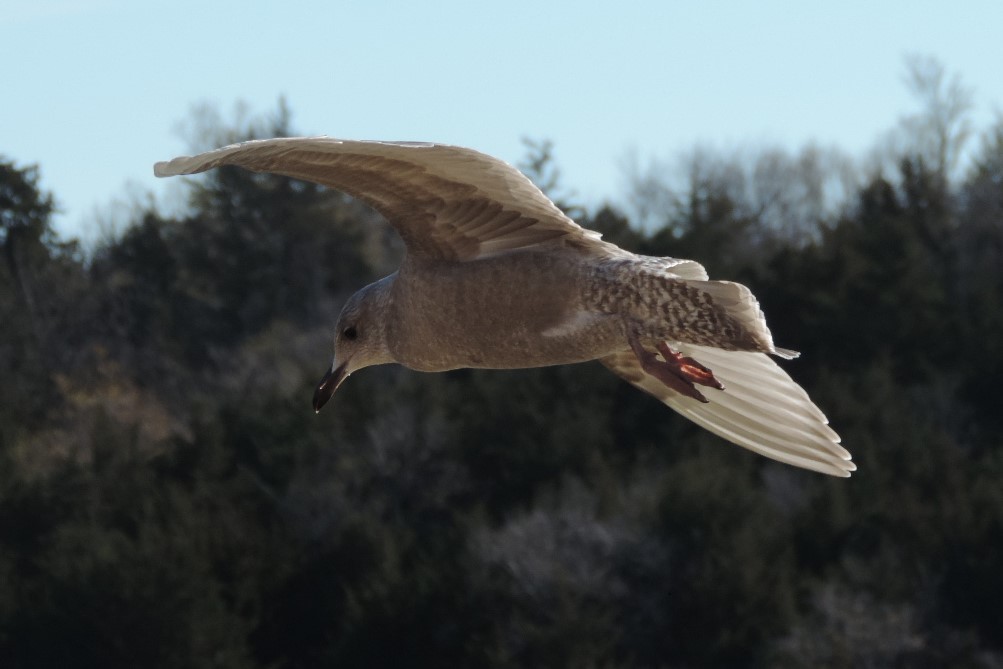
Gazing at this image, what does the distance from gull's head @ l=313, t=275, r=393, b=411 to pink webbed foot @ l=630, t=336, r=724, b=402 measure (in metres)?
→ 0.90

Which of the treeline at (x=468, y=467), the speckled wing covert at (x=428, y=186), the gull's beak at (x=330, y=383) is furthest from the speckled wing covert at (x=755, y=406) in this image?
the treeline at (x=468, y=467)

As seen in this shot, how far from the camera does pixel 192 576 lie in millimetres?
30766

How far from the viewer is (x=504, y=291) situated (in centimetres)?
561

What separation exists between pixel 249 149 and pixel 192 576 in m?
26.8

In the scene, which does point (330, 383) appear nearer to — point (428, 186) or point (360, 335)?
point (360, 335)

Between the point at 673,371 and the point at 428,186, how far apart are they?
903 mm

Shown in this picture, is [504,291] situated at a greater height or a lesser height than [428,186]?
lesser

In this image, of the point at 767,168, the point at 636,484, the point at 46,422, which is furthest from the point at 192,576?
the point at 767,168

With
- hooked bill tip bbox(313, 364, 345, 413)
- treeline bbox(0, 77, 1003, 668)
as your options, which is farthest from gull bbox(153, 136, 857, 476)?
treeline bbox(0, 77, 1003, 668)

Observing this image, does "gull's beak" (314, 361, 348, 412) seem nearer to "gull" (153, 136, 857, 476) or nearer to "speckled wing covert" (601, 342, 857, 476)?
"gull" (153, 136, 857, 476)

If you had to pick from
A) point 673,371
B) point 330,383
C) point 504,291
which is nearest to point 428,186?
point 504,291

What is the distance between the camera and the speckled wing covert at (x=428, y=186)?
4805 millimetres

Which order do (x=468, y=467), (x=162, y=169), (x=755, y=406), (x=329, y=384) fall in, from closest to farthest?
1. (x=162, y=169)
2. (x=329, y=384)
3. (x=755, y=406)
4. (x=468, y=467)

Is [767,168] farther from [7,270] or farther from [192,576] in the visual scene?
[192,576]
